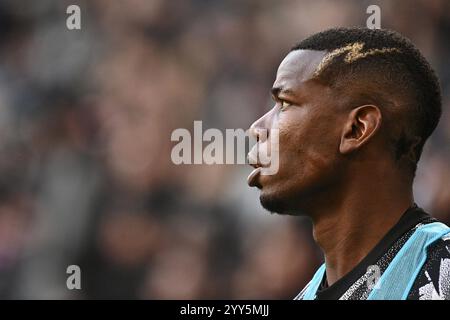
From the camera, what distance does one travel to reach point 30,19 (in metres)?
6.69

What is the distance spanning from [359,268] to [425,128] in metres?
0.51

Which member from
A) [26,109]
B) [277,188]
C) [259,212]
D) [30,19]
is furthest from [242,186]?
[277,188]

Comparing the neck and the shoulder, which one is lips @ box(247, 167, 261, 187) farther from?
the shoulder

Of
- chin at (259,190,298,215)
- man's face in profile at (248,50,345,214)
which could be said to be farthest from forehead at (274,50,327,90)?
chin at (259,190,298,215)

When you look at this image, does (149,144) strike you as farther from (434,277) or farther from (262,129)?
(434,277)

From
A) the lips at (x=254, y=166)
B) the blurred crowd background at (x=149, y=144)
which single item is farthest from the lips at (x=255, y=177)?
the blurred crowd background at (x=149, y=144)

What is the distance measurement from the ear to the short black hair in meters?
0.03

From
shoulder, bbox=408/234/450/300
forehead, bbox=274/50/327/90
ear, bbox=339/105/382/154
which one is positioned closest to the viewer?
shoulder, bbox=408/234/450/300

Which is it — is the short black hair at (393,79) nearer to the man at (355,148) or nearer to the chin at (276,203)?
the man at (355,148)

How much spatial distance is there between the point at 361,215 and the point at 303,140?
0.31 metres

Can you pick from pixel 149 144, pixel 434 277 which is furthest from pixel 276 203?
pixel 149 144

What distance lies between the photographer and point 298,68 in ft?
8.74

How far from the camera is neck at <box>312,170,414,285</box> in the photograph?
2518 mm

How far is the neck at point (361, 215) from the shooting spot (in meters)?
2.52
